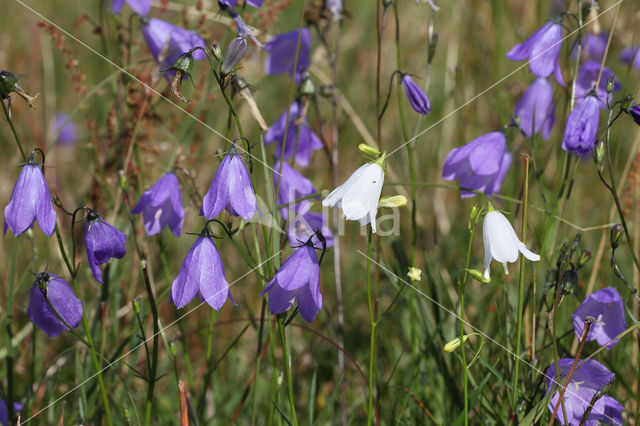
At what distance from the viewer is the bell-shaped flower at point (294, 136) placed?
2.22 m

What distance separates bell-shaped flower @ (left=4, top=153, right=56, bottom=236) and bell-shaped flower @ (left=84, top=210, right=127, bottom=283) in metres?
0.09

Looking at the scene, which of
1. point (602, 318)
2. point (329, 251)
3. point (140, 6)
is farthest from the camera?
point (329, 251)

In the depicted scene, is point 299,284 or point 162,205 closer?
point 299,284

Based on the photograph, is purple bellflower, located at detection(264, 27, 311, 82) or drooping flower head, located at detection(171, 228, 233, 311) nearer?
drooping flower head, located at detection(171, 228, 233, 311)

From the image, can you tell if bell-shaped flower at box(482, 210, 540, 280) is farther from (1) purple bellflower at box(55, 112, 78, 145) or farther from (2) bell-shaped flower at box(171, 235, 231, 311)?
(1) purple bellflower at box(55, 112, 78, 145)

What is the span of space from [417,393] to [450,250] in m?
1.11

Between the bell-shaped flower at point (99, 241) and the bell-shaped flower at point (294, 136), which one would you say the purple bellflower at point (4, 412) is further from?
the bell-shaped flower at point (294, 136)

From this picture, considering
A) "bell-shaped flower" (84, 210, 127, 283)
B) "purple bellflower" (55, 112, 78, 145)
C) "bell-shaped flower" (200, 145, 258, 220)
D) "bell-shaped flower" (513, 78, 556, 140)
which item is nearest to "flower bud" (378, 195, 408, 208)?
"bell-shaped flower" (200, 145, 258, 220)

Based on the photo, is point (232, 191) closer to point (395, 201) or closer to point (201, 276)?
point (201, 276)

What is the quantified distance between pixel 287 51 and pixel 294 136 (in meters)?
0.44

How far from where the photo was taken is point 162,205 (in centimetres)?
188

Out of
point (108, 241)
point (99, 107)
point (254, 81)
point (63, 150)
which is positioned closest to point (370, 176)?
point (108, 241)

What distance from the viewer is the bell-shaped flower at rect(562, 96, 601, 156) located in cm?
167

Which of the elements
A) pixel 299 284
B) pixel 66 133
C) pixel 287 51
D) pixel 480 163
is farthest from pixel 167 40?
pixel 66 133
